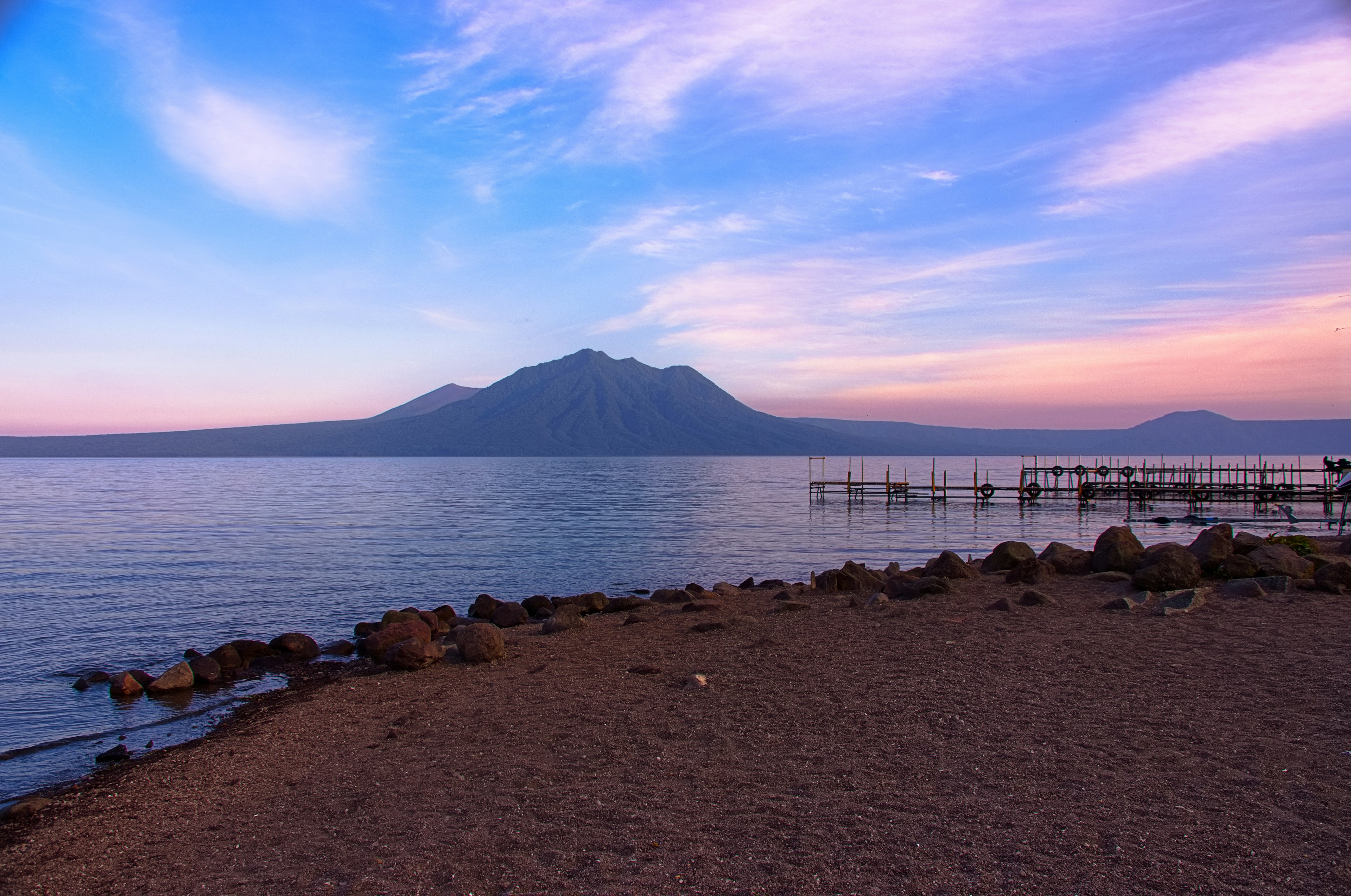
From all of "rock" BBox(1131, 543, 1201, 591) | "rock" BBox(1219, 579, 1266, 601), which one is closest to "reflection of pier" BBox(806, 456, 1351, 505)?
"rock" BBox(1131, 543, 1201, 591)

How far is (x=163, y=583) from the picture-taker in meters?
23.1

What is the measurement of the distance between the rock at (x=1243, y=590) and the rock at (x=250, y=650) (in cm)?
1554

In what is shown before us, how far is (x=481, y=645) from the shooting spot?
12.2 meters

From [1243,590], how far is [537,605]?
1278 cm

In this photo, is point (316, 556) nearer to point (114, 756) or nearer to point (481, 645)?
point (481, 645)

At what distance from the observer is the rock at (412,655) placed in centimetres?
1197

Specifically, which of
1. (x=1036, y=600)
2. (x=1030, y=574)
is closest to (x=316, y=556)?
(x=1030, y=574)

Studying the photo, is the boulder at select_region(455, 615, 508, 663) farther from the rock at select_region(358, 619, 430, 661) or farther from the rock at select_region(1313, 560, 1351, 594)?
the rock at select_region(1313, 560, 1351, 594)

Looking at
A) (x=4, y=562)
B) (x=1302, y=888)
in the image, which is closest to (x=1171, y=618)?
(x=1302, y=888)

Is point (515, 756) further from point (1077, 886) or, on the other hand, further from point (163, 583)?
point (163, 583)

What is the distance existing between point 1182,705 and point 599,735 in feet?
18.1

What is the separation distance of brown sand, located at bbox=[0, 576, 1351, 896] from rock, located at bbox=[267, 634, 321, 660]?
3.21 m

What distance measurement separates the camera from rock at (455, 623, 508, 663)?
39.8ft

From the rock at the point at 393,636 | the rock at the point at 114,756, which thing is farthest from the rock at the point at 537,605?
the rock at the point at 114,756
